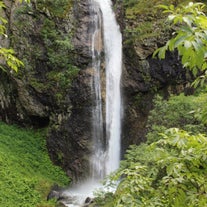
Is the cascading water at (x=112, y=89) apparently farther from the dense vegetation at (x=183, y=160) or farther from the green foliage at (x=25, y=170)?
the dense vegetation at (x=183, y=160)

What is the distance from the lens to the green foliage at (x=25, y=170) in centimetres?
926

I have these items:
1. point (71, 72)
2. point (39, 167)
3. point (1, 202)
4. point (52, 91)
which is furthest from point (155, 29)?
point (1, 202)

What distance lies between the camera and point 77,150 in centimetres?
1239

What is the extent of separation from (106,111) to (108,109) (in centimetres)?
13

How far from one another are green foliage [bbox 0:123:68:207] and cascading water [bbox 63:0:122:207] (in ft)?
4.65

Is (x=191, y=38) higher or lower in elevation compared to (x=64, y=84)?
higher

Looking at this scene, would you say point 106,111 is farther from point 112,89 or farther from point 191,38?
point 191,38

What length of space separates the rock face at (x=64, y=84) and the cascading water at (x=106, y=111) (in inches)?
11.1

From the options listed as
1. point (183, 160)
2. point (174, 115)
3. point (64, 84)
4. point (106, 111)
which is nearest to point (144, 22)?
point (106, 111)

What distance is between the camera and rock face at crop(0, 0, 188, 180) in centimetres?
1227

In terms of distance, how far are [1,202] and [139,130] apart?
239 inches

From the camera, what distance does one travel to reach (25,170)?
10734 millimetres

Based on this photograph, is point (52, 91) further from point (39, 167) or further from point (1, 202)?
point (1, 202)

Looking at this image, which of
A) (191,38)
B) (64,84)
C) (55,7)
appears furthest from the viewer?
(55,7)
